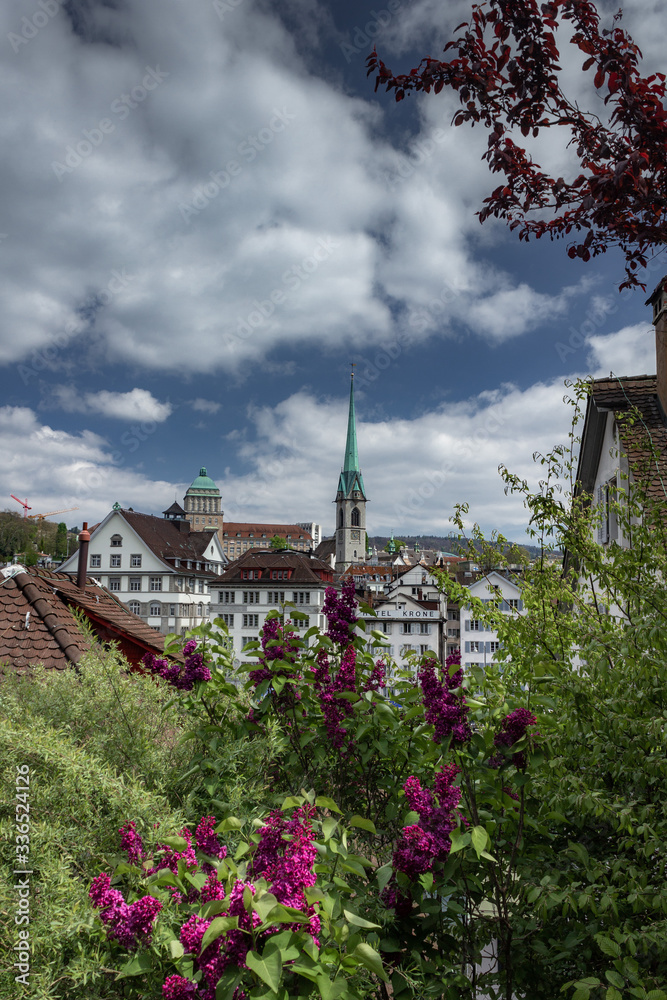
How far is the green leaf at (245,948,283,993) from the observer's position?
1.21 metres

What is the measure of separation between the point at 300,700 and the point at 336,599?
0.46m

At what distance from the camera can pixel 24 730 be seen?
1.88 metres

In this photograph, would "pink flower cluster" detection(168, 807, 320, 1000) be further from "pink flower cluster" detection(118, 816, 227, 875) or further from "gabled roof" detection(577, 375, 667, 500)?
"gabled roof" detection(577, 375, 667, 500)

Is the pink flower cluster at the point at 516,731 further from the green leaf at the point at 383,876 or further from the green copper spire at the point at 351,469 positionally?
the green copper spire at the point at 351,469

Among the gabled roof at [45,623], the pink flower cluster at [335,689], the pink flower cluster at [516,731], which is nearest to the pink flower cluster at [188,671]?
the pink flower cluster at [335,689]

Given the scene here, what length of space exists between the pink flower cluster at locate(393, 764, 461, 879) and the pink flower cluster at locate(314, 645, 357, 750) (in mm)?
477

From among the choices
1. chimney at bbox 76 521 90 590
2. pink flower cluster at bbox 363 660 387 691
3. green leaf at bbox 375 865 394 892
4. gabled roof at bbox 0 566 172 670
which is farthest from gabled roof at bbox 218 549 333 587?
green leaf at bbox 375 865 394 892

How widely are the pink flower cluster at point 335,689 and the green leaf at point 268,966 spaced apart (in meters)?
1.13

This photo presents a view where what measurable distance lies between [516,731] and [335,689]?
30.9 inches

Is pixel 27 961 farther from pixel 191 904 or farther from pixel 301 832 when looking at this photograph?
pixel 301 832

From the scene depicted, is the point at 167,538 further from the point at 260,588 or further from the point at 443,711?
the point at 443,711

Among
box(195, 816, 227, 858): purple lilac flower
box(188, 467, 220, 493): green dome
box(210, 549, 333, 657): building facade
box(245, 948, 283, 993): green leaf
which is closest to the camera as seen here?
box(245, 948, 283, 993): green leaf

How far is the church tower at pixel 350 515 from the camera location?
12800cm

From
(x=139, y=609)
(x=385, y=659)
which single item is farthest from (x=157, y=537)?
(x=385, y=659)
